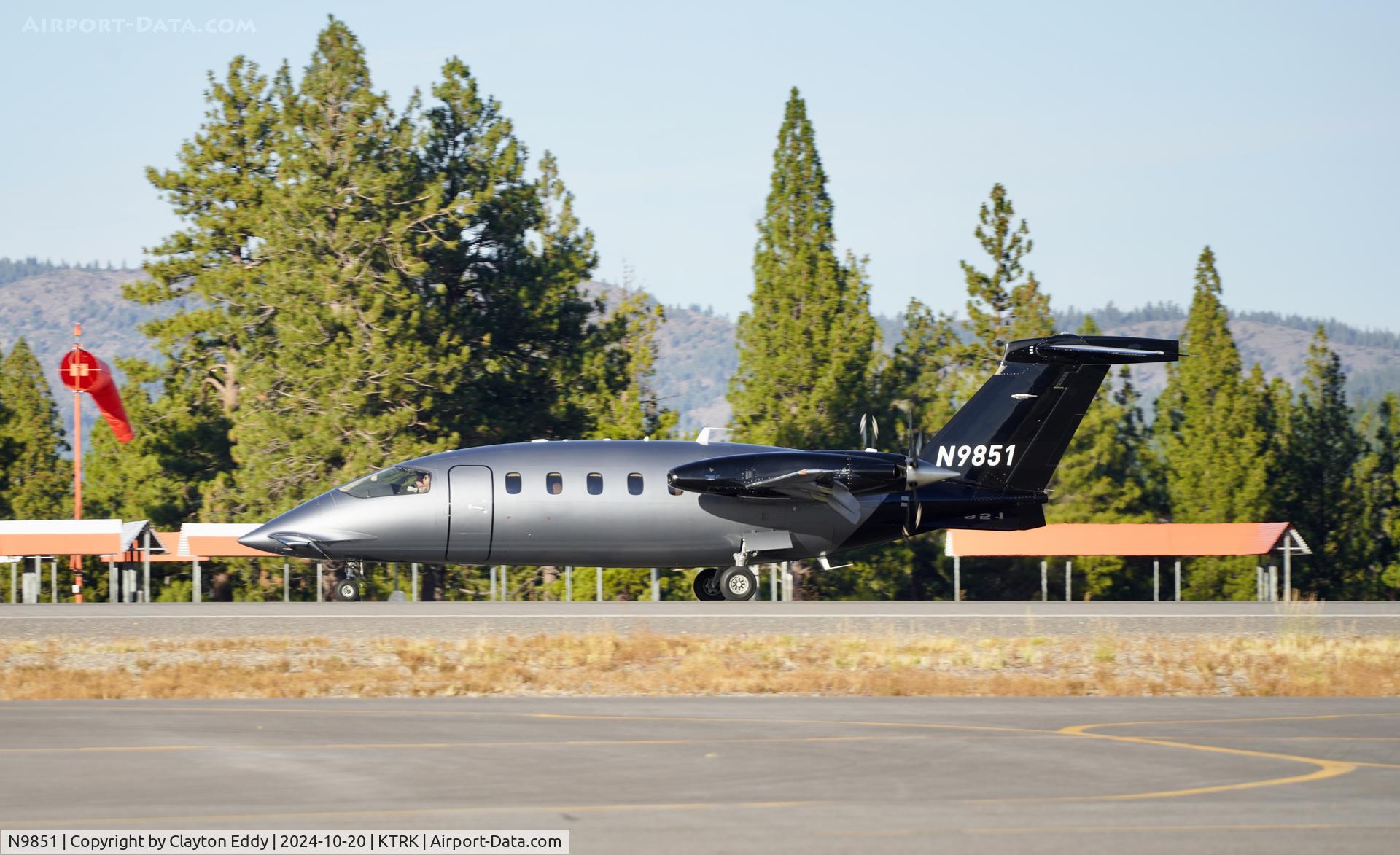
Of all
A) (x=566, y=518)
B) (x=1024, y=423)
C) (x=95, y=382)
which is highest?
(x=95, y=382)

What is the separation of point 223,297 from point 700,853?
61.7 metres

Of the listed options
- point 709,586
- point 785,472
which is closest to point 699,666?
point 785,472

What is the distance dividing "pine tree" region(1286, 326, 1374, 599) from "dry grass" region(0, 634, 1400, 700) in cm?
5640

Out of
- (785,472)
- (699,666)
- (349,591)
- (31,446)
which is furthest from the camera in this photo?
(31,446)

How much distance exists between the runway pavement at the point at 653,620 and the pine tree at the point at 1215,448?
147 ft

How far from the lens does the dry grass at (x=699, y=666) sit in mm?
18359

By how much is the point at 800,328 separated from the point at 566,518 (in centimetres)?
3473

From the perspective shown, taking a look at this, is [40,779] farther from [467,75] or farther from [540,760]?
[467,75]

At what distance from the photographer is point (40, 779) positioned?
36.8 feet

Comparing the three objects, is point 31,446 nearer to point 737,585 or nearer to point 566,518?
point 566,518

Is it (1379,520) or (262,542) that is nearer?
(262,542)

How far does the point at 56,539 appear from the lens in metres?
34.9

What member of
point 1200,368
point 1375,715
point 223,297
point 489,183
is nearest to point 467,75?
point 489,183

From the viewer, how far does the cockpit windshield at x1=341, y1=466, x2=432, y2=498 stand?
97.9 feet
